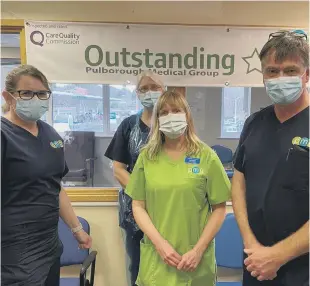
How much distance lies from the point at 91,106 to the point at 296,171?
1920mm

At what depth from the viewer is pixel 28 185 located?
134 cm

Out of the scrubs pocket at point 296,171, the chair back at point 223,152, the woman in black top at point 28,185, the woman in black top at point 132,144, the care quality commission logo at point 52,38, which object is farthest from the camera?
the chair back at point 223,152

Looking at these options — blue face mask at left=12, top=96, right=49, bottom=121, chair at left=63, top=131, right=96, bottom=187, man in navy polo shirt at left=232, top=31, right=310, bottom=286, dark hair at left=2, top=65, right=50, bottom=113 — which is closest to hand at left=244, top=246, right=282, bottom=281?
man in navy polo shirt at left=232, top=31, right=310, bottom=286

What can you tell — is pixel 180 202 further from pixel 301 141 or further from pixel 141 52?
pixel 141 52

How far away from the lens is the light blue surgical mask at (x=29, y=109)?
1410mm

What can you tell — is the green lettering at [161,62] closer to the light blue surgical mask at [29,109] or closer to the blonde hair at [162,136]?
the blonde hair at [162,136]

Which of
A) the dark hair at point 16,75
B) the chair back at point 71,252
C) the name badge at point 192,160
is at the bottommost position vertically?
the chair back at point 71,252

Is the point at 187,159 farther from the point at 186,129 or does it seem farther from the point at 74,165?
the point at 74,165

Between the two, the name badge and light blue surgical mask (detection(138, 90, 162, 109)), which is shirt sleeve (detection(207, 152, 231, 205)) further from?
light blue surgical mask (detection(138, 90, 162, 109))

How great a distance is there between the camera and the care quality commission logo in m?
2.33

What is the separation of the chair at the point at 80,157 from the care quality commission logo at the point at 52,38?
0.70 meters

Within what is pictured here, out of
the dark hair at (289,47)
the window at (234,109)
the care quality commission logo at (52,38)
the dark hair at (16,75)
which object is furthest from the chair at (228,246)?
the care quality commission logo at (52,38)

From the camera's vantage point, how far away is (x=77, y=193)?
248cm

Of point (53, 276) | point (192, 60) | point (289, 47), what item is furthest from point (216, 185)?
point (192, 60)
